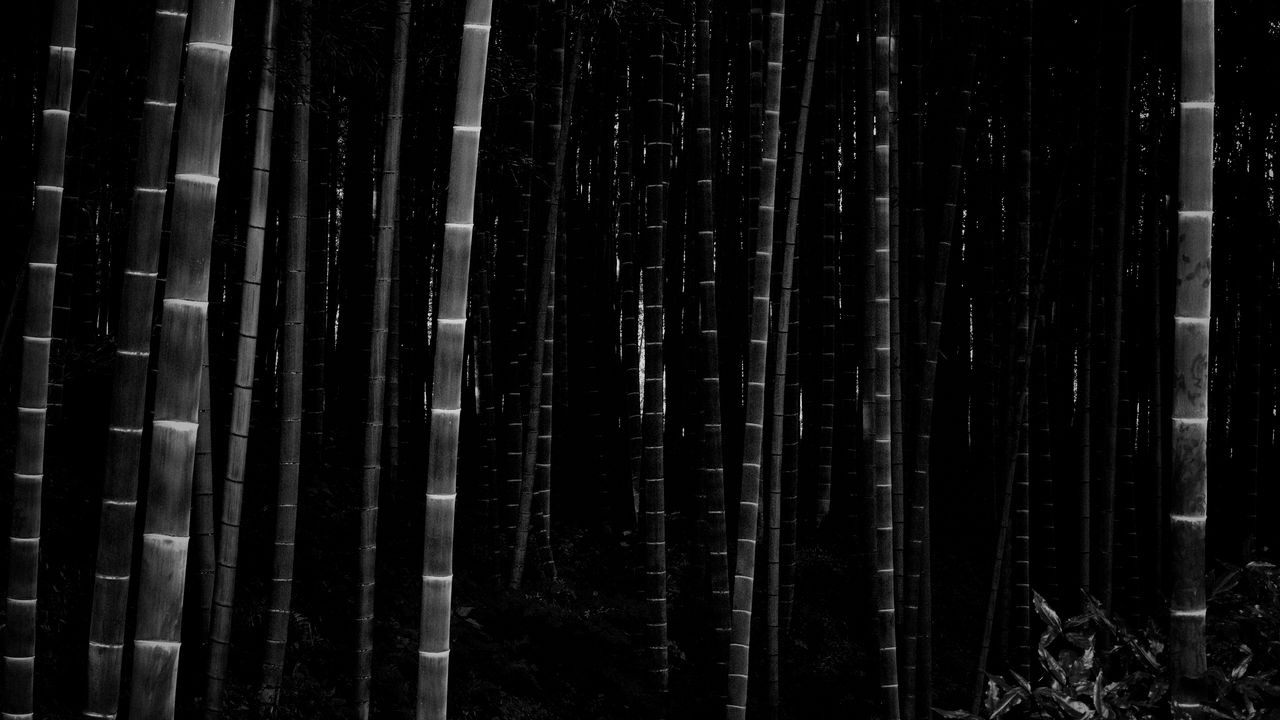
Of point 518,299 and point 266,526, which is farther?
point 518,299

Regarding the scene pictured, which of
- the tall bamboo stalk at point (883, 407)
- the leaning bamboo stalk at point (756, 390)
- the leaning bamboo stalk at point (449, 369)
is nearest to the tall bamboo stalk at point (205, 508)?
the leaning bamboo stalk at point (449, 369)

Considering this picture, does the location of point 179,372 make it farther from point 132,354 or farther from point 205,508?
point 205,508

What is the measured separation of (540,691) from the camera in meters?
4.12

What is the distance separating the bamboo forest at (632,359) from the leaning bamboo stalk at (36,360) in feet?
0.04

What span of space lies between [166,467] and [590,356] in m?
4.39

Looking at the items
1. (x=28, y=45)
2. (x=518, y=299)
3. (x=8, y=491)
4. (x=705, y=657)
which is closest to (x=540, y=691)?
(x=705, y=657)

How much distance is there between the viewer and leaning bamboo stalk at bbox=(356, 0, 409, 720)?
300 centimetres

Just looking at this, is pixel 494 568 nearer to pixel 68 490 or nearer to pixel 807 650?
pixel 807 650

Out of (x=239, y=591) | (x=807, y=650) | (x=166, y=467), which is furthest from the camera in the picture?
(x=807, y=650)

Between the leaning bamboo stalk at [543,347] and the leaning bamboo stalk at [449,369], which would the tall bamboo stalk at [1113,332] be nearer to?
the leaning bamboo stalk at [543,347]

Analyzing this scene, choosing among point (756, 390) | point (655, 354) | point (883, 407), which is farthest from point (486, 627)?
point (883, 407)

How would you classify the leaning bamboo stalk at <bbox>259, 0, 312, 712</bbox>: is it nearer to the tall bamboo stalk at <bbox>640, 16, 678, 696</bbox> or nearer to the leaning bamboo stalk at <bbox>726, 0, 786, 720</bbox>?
the tall bamboo stalk at <bbox>640, 16, 678, 696</bbox>

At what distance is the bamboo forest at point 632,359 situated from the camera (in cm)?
170

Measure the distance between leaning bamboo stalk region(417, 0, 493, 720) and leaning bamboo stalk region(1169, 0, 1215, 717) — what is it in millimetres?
1175
